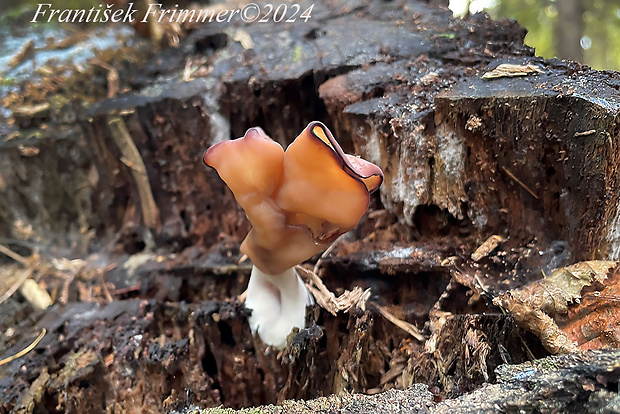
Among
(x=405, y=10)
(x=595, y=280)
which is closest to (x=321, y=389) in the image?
(x=595, y=280)

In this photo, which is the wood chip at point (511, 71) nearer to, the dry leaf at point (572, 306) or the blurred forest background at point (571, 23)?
the dry leaf at point (572, 306)

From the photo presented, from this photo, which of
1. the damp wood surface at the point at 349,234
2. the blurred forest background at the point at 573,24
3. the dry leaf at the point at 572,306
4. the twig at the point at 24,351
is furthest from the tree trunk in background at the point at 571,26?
the twig at the point at 24,351

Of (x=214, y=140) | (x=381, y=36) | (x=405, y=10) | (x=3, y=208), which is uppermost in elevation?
(x=405, y=10)

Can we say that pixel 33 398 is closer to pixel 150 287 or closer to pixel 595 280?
pixel 150 287

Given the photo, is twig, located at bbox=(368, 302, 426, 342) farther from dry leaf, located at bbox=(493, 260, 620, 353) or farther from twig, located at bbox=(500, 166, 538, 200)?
twig, located at bbox=(500, 166, 538, 200)

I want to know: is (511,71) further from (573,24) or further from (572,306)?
(573,24)

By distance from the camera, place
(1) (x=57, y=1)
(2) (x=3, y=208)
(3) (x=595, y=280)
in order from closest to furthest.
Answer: (3) (x=595, y=280) → (2) (x=3, y=208) → (1) (x=57, y=1)

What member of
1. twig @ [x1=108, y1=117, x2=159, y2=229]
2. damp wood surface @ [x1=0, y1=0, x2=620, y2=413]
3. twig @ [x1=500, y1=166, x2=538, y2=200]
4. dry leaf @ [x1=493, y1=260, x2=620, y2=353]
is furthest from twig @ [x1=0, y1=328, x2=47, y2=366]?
twig @ [x1=500, y1=166, x2=538, y2=200]

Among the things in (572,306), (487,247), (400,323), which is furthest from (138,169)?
(572,306)
